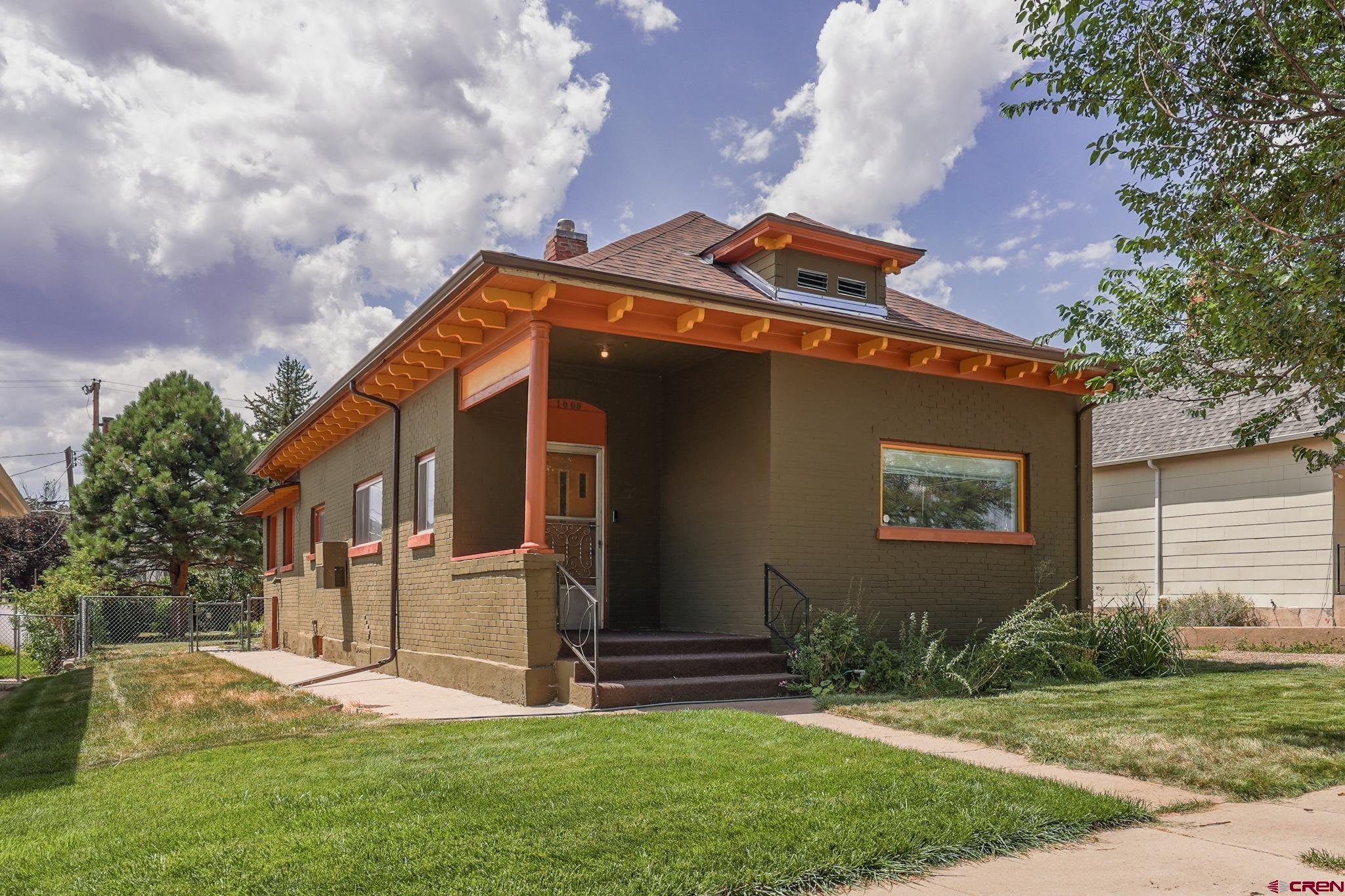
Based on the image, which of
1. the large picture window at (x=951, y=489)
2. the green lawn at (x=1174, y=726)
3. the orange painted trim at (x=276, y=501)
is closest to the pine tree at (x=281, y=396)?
the orange painted trim at (x=276, y=501)

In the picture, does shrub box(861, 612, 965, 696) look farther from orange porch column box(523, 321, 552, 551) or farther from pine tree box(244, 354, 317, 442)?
pine tree box(244, 354, 317, 442)

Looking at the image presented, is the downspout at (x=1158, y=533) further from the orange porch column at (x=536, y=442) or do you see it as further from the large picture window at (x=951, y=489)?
the orange porch column at (x=536, y=442)

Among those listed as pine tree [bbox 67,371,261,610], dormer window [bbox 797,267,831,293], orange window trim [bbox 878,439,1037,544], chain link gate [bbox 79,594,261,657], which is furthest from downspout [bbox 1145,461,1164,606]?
pine tree [bbox 67,371,261,610]

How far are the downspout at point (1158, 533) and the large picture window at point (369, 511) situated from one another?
13.4 metres

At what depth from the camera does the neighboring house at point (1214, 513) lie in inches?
595

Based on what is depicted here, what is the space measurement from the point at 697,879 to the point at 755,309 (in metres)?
6.65

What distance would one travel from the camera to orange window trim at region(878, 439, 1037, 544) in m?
10.6

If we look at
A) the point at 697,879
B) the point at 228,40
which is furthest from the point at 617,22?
the point at 697,879

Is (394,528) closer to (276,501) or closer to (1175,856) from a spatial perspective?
(1175,856)

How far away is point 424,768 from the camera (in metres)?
5.20

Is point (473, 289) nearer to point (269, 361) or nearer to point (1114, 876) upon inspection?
point (1114, 876)

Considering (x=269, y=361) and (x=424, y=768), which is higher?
(x=269, y=361)

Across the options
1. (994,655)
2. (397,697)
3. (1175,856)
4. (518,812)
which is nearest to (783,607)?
(994,655)

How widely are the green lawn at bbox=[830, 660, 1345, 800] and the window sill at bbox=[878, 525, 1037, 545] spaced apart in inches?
96.5
